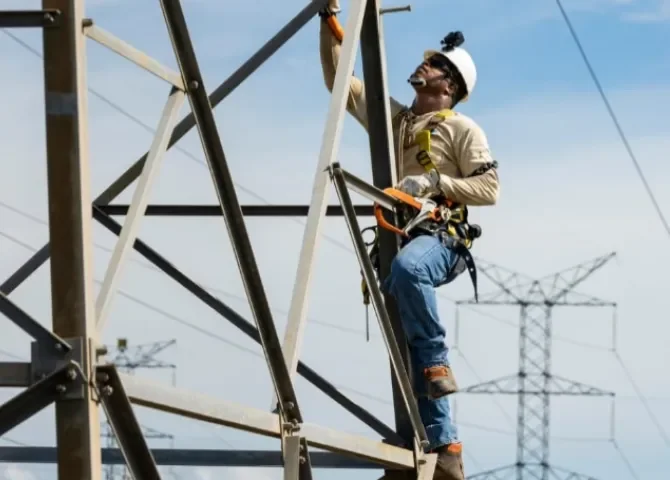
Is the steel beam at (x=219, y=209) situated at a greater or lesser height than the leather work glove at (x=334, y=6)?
lesser

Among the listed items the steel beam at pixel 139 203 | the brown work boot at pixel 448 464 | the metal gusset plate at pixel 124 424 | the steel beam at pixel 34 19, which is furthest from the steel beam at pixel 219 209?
the steel beam at pixel 34 19

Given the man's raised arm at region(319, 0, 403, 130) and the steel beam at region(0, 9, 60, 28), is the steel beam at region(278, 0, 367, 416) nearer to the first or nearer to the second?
the man's raised arm at region(319, 0, 403, 130)

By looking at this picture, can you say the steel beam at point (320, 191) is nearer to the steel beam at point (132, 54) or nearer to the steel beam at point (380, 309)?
the steel beam at point (380, 309)

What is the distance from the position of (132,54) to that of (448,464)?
4.62 m

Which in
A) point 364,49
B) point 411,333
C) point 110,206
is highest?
point 364,49

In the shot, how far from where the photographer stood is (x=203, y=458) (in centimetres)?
1189

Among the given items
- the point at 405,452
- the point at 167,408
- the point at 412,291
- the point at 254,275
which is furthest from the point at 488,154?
the point at 167,408

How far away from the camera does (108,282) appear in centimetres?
947

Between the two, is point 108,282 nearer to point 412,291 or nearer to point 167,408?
point 167,408

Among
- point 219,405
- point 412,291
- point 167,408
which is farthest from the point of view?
point 412,291

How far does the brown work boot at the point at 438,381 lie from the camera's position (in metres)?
12.7

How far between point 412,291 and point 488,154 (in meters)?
1.15

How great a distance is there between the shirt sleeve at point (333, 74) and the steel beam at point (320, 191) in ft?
1.62

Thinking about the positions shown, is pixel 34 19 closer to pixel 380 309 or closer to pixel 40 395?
pixel 40 395
